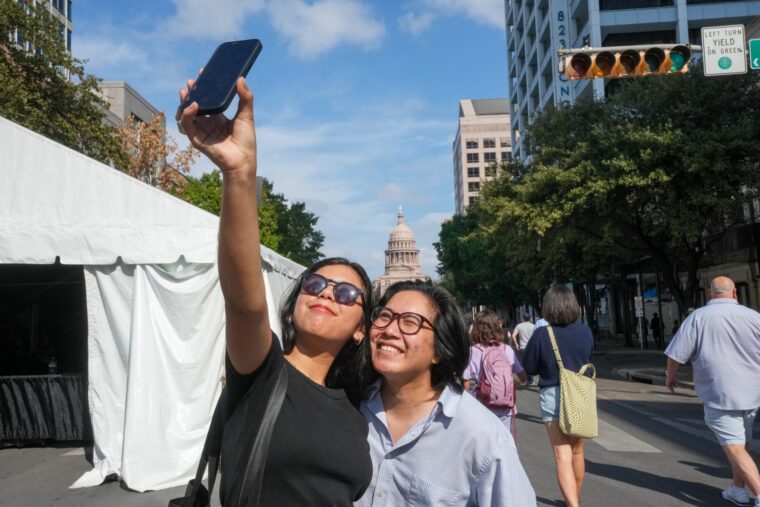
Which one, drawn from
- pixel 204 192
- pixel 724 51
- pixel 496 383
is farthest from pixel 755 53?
pixel 204 192

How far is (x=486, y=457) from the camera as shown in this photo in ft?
6.86

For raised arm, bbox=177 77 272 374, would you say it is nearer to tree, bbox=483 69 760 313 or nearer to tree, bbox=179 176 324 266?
tree, bbox=483 69 760 313

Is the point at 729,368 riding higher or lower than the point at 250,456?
lower

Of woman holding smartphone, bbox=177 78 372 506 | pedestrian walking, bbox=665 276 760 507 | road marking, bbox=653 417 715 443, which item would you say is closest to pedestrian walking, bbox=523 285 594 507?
pedestrian walking, bbox=665 276 760 507

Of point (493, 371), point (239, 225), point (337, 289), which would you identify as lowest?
point (493, 371)

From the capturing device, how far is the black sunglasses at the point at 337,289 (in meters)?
2.20

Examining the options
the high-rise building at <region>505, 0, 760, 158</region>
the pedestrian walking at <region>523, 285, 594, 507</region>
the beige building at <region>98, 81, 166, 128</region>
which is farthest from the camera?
the beige building at <region>98, 81, 166, 128</region>

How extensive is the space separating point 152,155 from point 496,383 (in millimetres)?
23193

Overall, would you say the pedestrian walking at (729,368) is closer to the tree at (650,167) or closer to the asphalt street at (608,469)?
the asphalt street at (608,469)

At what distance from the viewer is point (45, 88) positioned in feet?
62.5

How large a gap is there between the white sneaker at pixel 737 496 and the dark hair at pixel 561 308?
223cm

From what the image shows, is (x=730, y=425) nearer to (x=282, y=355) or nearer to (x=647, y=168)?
(x=282, y=355)

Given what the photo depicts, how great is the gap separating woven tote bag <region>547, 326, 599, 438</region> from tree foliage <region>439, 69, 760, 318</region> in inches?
585

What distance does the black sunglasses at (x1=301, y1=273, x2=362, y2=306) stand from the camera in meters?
2.20
